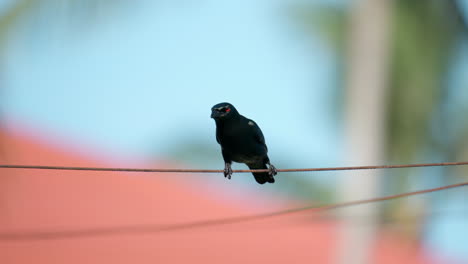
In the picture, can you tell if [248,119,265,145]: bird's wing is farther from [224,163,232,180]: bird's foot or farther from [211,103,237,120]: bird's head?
[224,163,232,180]: bird's foot

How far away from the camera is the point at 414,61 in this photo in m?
8.09

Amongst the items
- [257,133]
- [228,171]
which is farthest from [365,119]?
[228,171]

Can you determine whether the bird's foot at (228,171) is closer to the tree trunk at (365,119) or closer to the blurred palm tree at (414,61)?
the tree trunk at (365,119)

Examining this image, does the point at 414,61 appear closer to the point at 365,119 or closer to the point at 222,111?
the point at 365,119

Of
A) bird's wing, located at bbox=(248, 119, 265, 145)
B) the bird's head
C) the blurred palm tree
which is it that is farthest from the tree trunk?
the bird's head

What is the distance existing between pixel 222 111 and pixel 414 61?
3192mm

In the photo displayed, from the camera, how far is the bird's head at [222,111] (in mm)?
5711

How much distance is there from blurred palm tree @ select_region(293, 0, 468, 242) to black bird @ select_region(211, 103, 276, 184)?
2198mm

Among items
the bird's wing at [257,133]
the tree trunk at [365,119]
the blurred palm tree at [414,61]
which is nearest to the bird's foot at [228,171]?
the bird's wing at [257,133]

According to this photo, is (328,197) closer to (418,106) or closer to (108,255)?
(418,106)

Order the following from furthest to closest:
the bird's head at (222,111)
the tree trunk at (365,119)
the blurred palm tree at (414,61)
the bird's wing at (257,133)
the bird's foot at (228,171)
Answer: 1. the blurred palm tree at (414,61)
2. the tree trunk at (365,119)
3. the bird's wing at (257,133)
4. the bird's head at (222,111)
5. the bird's foot at (228,171)

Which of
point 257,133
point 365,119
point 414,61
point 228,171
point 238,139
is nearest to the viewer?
point 228,171

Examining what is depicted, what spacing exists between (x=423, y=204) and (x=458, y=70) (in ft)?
5.64

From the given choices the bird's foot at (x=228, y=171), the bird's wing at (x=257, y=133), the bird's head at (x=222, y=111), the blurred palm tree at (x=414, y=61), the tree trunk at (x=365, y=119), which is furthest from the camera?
the blurred palm tree at (x=414, y=61)
